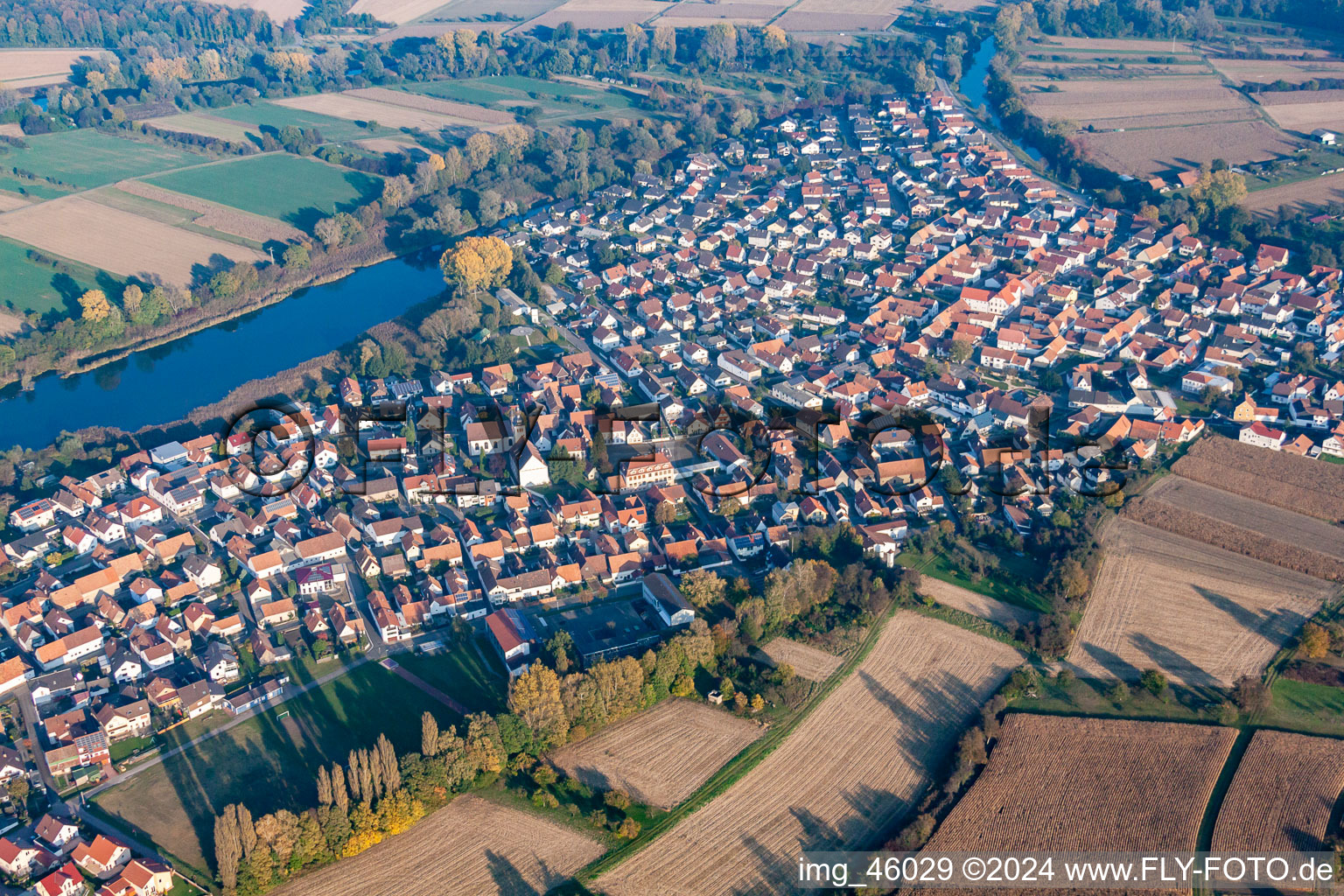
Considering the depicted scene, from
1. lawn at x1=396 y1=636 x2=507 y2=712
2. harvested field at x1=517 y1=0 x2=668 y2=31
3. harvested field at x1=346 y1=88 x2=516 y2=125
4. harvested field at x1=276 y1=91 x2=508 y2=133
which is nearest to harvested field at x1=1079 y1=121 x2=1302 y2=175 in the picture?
harvested field at x1=346 y1=88 x2=516 y2=125

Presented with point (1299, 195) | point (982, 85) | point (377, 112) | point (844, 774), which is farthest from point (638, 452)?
point (982, 85)

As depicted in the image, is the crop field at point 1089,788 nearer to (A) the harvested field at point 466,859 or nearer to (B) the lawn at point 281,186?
(A) the harvested field at point 466,859

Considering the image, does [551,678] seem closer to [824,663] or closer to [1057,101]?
[824,663]

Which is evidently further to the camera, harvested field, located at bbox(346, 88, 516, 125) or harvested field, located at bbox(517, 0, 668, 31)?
harvested field, located at bbox(517, 0, 668, 31)

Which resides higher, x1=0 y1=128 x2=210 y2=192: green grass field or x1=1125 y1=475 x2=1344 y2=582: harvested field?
x1=0 y1=128 x2=210 y2=192: green grass field

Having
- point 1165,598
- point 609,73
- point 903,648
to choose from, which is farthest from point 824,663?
point 609,73

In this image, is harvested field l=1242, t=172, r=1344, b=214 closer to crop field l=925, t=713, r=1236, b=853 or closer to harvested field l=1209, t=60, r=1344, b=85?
harvested field l=1209, t=60, r=1344, b=85

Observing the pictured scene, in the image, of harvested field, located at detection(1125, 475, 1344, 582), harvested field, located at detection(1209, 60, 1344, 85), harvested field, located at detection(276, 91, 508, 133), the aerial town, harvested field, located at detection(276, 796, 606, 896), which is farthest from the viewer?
harvested field, located at detection(1209, 60, 1344, 85)
